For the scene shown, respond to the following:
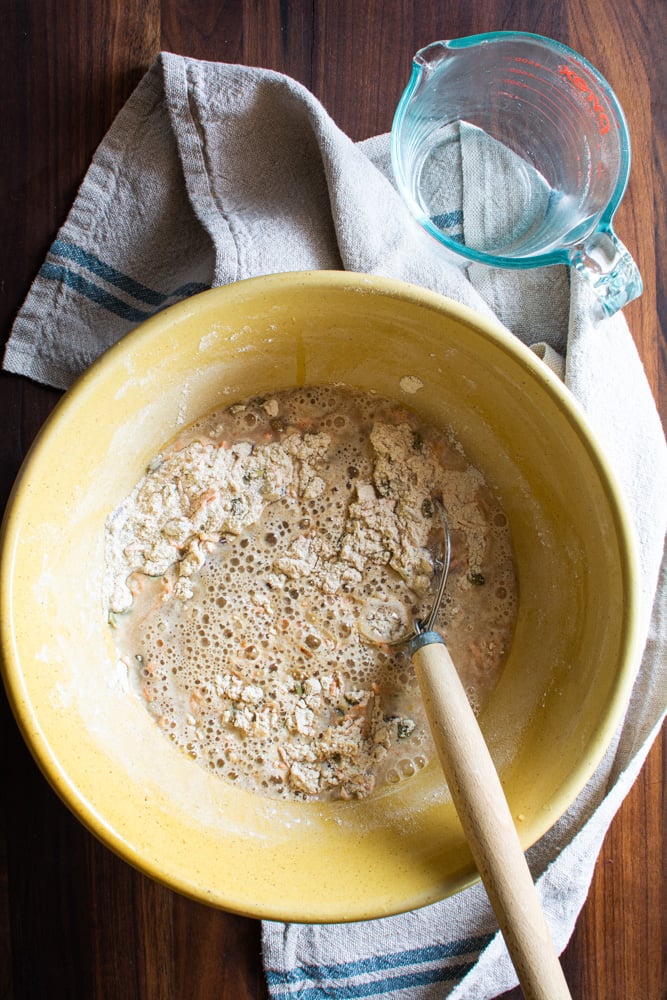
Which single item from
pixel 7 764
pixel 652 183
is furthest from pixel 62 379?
pixel 652 183

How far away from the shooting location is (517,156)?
91 centimetres

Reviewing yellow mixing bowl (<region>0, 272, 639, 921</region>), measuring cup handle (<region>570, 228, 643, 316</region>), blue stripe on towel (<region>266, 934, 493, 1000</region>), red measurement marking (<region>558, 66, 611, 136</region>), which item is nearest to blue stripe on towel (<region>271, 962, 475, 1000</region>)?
blue stripe on towel (<region>266, 934, 493, 1000</region>)

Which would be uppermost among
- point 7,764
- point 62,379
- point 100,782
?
point 62,379

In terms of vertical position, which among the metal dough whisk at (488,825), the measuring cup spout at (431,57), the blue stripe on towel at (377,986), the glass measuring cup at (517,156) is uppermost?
the measuring cup spout at (431,57)

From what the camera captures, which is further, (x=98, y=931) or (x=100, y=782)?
(x=98, y=931)

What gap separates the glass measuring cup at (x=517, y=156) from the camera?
0.82 metres

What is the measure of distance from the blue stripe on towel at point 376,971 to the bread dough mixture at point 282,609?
20cm

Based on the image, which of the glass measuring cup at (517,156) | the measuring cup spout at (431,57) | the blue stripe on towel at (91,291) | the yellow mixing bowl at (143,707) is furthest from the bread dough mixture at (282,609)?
the measuring cup spout at (431,57)

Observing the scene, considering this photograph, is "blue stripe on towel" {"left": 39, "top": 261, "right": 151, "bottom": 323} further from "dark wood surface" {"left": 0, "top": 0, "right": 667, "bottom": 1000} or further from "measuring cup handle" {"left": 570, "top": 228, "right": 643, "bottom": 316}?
"measuring cup handle" {"left": 570, "top": 228, "right": 643, "bottom": 316}

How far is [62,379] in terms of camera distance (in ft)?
2.95

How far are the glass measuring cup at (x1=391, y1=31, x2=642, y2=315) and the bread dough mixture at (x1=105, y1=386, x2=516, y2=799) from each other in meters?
0.27

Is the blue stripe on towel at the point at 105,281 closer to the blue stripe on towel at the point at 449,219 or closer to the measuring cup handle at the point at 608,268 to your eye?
the blue stripe on towel at the point at 449,219

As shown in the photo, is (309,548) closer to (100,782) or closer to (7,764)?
(100,782)

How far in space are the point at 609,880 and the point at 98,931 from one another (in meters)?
0.59
